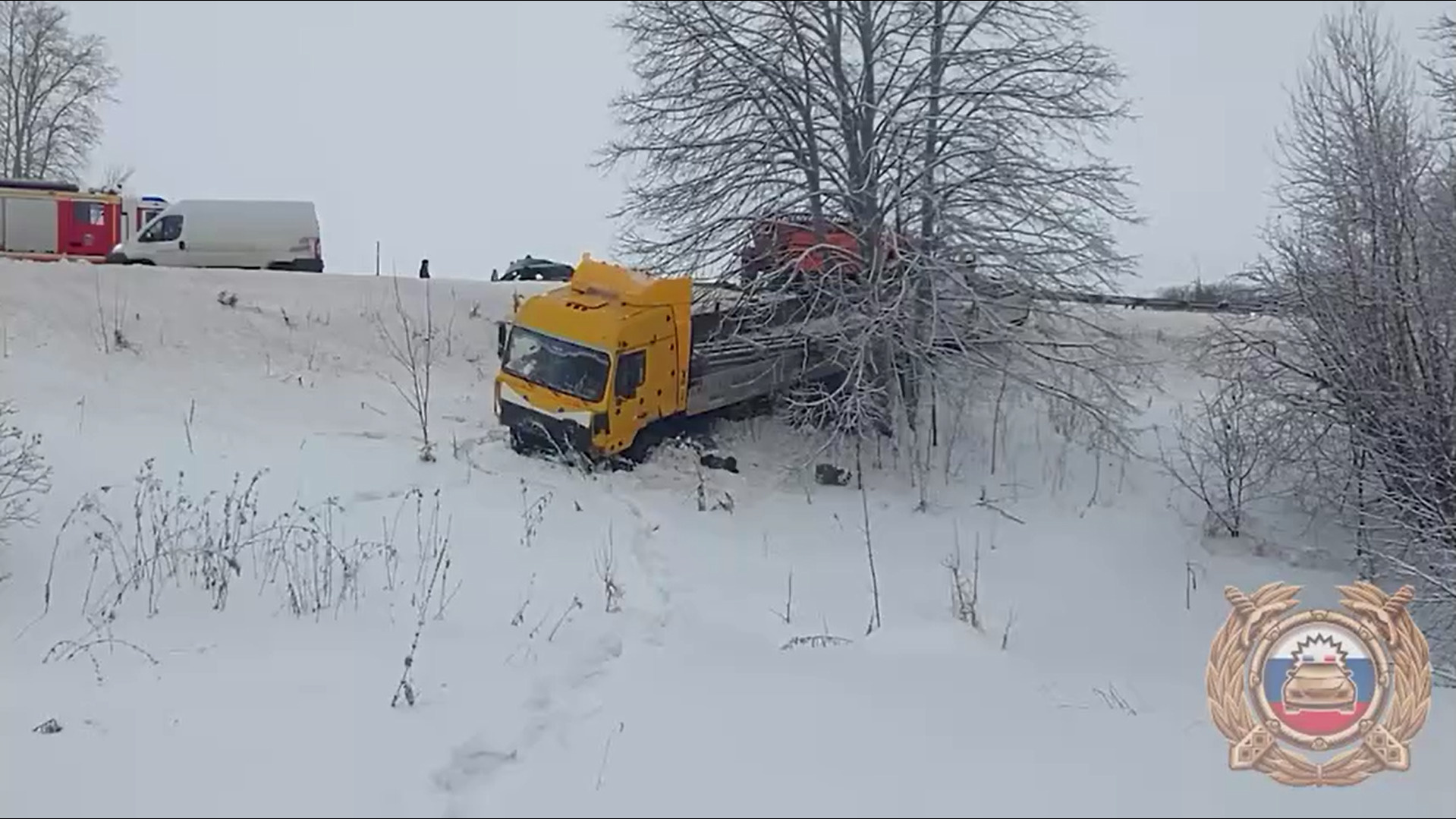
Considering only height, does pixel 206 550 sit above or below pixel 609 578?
above

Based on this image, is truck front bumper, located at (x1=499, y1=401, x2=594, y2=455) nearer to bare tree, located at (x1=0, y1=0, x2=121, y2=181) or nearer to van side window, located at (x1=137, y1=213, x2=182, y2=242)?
van side window, located at (x1=137, y1=213, x2=182, y2=242)

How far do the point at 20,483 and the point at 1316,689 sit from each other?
1060 centimetres

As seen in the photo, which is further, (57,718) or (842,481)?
(842,481)

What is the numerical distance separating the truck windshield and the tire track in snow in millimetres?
5954

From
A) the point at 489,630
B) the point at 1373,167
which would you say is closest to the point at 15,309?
the point at 489,630

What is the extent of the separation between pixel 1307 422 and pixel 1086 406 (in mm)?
2833

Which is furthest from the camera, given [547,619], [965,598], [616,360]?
[616,360]

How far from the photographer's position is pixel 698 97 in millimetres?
17703

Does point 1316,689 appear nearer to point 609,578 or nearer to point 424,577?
point 609,578

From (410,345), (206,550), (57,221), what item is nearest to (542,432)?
(410,345)

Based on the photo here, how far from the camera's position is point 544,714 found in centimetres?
598

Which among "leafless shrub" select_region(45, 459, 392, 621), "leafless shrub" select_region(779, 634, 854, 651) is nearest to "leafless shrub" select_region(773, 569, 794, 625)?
"leafless shrub" select_region(779, 634, 854, 651)

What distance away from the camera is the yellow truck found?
48.9ft

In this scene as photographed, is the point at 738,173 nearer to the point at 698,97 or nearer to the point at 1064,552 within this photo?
the point at 698,97
